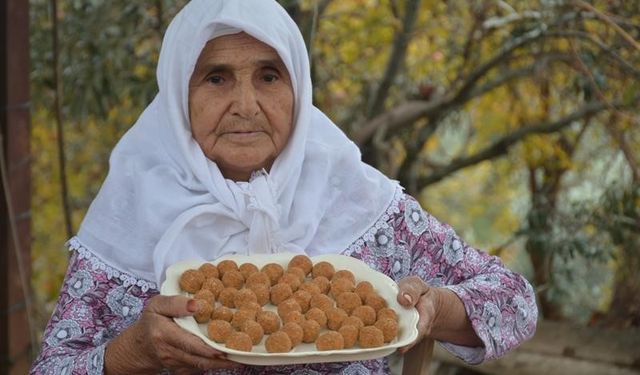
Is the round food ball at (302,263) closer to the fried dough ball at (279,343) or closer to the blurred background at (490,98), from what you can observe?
the fried dough ball at (279,343)

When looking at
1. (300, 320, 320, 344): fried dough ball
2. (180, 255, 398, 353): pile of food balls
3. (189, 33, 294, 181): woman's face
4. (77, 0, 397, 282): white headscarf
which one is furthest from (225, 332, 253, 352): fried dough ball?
(189, 33, 294, 181): woman's face

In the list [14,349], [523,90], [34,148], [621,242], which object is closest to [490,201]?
[523,90]

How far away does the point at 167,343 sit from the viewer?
1.85m

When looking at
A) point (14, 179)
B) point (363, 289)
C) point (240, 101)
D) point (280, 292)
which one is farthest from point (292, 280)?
point (14, 179)

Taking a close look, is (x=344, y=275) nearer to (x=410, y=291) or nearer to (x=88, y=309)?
(x=410, y=291)

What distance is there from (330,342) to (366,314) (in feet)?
0.39

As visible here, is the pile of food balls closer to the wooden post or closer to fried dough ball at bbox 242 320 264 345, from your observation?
fried dough ball at bbox 242 320 264 345

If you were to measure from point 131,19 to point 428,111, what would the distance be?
3.96 feet

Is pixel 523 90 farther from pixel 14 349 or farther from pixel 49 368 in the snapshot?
pixel 49 368

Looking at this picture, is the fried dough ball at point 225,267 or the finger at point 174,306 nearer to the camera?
the finger at point 174,306

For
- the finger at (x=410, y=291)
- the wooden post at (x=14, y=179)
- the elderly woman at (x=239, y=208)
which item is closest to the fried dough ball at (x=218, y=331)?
the elderly woman at (x=239, y=208)

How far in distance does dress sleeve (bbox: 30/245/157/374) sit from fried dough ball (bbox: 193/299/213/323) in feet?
0.90

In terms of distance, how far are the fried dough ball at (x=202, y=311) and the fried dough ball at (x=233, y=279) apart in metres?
0.09

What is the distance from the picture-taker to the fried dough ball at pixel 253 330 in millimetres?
1848
